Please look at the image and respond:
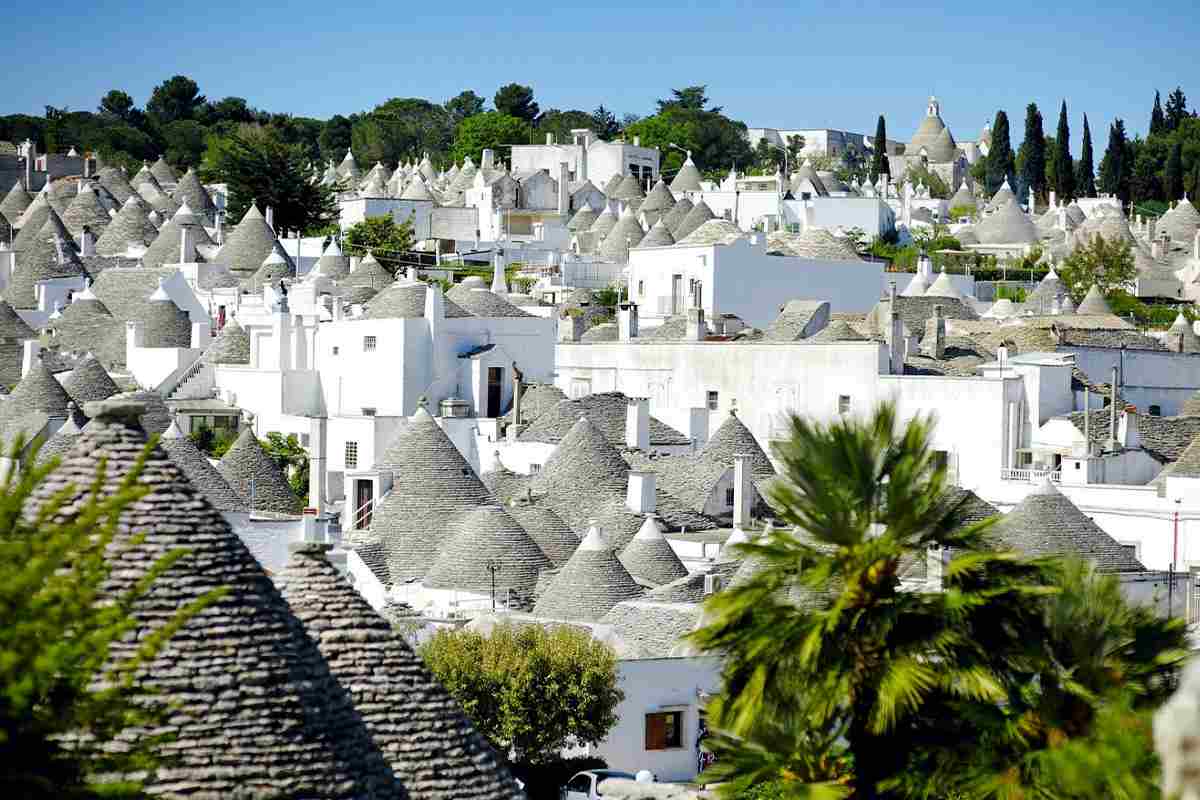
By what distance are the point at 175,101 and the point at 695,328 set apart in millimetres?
100075

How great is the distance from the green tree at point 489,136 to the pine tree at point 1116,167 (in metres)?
32.2

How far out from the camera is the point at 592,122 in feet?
511

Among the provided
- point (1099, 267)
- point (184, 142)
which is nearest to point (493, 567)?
point (1099, 267)

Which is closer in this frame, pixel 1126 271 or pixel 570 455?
pixel 570 455

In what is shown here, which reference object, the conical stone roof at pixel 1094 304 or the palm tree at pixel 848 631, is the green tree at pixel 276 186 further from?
the palm tree at pixel 848 631

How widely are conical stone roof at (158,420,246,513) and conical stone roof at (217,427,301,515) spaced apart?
1156 mm

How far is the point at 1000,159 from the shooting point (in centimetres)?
12938

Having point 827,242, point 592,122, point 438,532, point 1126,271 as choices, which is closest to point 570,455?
point 438,532

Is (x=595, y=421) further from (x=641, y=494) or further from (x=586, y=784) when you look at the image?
(x=586, y=784)

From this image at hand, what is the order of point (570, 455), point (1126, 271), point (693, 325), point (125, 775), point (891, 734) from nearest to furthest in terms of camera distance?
1. point (125, 775)
2. point (891, 734)
3. point (570, 455)
4. point (693, 325)
5. point (1126, 271)

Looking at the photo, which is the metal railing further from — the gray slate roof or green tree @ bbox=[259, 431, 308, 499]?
green tree @ bbox=[259, 431, 308, 499]

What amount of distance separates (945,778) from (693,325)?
159ft

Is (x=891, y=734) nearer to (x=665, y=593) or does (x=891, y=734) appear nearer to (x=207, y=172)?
(x=665, y=593)

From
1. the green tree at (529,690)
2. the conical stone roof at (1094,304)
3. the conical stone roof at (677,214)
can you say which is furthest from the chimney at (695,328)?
the green tree at (529,690)
